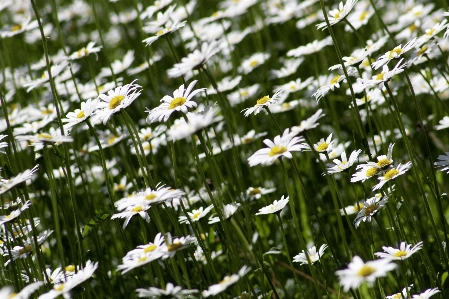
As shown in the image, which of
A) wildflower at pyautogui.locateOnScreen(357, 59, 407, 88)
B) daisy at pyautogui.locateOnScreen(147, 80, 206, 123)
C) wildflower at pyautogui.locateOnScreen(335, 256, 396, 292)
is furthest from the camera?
daisy at pyautogui.locateOnScreen(147, 80, 206, 123)

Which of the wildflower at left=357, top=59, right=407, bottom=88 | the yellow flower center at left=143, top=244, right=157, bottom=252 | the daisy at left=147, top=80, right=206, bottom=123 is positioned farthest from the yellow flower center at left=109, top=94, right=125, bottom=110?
the wildflower at left=357, top=59, right=407, bottom=88

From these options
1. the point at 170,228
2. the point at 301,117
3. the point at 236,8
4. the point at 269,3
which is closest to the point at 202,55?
the point at 170,228

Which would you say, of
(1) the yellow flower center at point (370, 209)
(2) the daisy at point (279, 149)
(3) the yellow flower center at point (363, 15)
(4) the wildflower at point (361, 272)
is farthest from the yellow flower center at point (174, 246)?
(3) the yellow flower center at point (363, 15)

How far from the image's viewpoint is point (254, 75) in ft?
15.7

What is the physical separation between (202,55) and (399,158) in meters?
1.44

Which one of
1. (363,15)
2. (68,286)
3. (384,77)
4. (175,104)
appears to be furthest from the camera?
(363,15)

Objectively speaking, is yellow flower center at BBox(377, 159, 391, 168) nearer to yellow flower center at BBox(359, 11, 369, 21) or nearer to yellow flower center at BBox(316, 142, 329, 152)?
yellow flower center at BBox(316, 142, 329, 152)

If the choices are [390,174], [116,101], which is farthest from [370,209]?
[116,101]

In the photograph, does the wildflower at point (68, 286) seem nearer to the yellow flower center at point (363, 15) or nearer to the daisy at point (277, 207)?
the daisy at point (277, 207)

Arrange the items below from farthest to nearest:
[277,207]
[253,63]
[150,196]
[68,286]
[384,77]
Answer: [253,63] < [277,207] < [384,77] < [150,196] < [68,286]

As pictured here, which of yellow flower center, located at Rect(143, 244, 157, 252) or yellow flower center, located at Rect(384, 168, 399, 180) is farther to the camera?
yellow flower center, located at Rect(384, 168, 399, 180)

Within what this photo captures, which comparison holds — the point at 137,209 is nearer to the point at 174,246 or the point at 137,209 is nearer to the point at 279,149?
the point at 174,246

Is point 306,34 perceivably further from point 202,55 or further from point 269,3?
point 202,55

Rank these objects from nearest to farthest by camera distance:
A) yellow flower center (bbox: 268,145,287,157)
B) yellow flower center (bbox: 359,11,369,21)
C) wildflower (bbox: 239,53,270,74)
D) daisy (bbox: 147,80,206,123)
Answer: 1. yellow flower center (bbox: 268,145,287,157)
2. daisy (bbox: 147,80,206,123)
3. yellow flower center (bbox: 359,11,369,21)
4. wildflower (bbox: 239,53,270,74)
